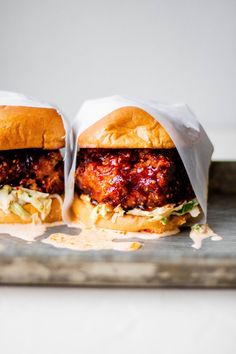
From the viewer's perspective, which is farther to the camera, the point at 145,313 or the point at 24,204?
the point at 24,204

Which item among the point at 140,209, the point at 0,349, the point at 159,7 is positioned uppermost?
the point at 159,7

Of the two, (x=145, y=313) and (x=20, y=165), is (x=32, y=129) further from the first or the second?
(x=145, y=313)

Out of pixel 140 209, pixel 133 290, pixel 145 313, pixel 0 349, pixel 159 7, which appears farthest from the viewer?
pixel 159 7

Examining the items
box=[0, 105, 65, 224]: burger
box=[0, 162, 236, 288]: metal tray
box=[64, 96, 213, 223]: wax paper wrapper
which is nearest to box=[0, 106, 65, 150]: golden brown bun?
box=[0, 105, 65, 224]: burger

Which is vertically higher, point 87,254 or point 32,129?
point 32,129

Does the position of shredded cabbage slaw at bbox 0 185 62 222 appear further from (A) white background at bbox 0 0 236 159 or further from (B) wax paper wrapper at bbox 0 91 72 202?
(A) white background at bbox 0 0 236 159

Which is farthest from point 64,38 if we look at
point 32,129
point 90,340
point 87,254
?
point 90,340

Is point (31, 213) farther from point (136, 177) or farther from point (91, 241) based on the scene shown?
point (136, 177)
